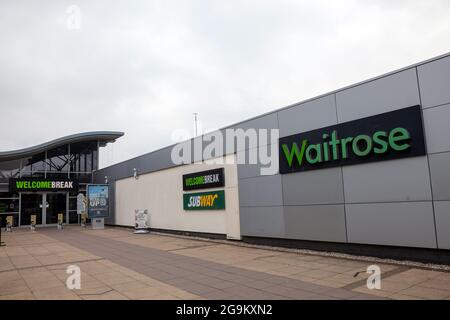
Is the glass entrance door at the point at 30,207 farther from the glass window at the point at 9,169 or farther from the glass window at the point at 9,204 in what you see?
the glass window at the point at 9,169

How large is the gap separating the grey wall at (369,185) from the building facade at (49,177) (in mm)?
20029

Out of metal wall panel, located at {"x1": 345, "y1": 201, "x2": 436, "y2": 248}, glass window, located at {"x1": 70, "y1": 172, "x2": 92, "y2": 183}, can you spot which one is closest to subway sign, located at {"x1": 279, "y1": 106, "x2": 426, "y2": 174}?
metal wall panel, located at {"x1": 345, "y1": 201, "x2": 436, "y2": 248}

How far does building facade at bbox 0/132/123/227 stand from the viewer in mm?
27078

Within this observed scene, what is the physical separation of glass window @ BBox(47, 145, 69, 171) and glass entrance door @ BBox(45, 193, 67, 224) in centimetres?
227

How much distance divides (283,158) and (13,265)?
8816 millimetres

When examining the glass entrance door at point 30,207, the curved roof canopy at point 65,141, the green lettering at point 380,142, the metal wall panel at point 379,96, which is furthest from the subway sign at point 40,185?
the green lettering at point 380,142

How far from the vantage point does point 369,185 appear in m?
9.59

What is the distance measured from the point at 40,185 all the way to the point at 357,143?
955 inches

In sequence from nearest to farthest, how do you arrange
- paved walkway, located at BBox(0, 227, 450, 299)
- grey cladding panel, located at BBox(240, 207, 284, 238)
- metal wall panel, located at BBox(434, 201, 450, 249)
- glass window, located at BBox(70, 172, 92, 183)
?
paved walkway, located at BBox(0, 227, 450, 299) < metal wall panel, located at BBox(434, 201, 450, 249) < grey cladding panel, located at BBox(240, 207, 284, 238) < glass window, located at BBox(70, 172, 92, 183)

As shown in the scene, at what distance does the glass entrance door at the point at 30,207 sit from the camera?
90.3ft

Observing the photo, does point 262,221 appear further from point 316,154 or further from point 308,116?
point 308,116

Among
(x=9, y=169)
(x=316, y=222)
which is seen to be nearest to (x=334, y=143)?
(x=316, y=222)

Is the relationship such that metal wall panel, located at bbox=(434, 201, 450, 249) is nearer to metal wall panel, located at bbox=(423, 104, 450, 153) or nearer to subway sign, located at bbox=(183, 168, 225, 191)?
metal wall panel, located at bbox=(423, 104, 450, 153)

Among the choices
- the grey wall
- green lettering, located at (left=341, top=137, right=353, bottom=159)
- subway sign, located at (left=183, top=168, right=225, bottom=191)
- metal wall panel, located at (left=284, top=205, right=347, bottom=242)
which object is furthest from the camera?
subway sign, located at (left=183, top=168, right=225, bottom=191)
